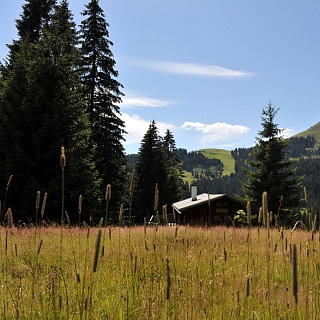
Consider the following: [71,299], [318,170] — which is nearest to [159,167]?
[71,299]

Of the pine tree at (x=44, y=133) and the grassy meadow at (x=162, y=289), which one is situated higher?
the pine tree at (x=44, y=133)

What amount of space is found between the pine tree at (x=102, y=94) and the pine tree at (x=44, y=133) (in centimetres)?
616

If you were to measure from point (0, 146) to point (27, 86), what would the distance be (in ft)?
13.5

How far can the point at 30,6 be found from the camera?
2669cm

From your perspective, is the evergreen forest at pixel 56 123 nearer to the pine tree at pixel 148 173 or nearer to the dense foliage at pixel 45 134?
the dense foliage at pixel 45 134

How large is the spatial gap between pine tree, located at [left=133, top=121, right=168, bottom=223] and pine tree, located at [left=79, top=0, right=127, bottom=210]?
15459mm

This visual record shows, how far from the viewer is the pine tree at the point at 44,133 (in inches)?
701

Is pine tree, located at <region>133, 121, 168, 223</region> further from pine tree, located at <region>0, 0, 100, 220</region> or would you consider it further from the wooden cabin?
pine tree, located at <region>0, 0, 100, 220</region>

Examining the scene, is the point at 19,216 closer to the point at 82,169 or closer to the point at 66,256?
the point at 82,169

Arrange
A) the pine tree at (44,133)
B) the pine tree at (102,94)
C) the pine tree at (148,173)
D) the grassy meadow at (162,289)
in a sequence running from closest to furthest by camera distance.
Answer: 1. the grassy meadow at (162,289)
2. the pine tree at (44,133)
3. the pine tree at (102,94)
4. the pine tree at (148,173)

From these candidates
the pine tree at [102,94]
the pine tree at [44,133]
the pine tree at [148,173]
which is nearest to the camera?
the pine tree at [44,133]

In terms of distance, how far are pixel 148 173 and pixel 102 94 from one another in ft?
60.5

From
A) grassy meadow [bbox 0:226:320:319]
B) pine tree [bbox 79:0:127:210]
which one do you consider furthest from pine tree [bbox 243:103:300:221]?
grassy meadow [bbox 0:226:320:319]

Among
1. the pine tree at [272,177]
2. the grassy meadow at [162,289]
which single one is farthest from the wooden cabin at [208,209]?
the grassy meadow at [162,289]
